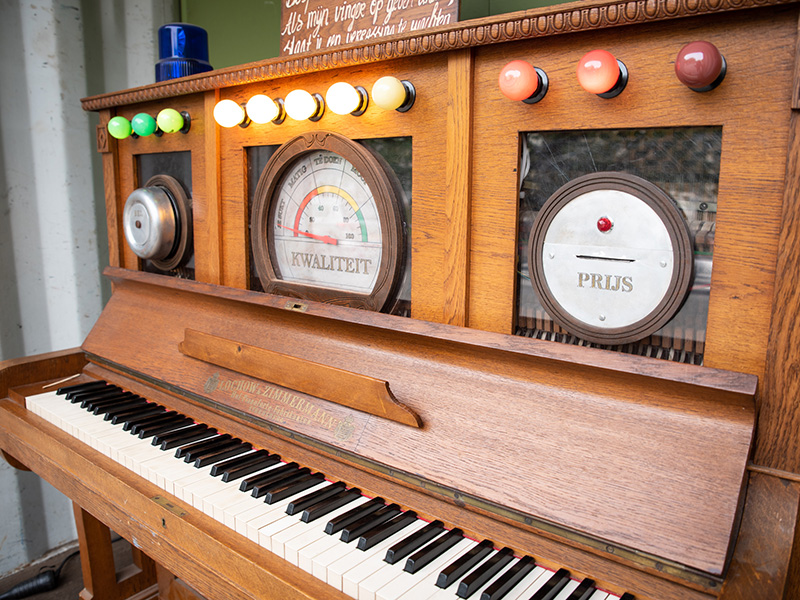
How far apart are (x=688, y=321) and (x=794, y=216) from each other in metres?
0.26

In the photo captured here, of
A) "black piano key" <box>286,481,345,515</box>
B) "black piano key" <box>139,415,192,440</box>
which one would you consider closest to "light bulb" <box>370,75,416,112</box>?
"black piano key" <box>286,481,345,515</box>

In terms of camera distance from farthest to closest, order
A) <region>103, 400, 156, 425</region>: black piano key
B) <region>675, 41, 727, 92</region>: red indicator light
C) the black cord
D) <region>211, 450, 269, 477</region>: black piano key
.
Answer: the black cord → <region>103, 400, 156, 425</region>: black piano key → <region>211, 450, 269, 477</region>: black piano key → <region>675, 41, 727, 92</region>: red indicator light

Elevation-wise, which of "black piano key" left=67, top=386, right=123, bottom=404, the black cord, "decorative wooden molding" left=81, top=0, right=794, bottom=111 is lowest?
the black cord

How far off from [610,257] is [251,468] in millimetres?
1027

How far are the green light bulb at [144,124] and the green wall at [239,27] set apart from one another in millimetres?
897

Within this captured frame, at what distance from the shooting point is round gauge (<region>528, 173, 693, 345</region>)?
3.64 ft

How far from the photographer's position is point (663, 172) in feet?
3.63

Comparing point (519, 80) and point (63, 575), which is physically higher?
point (519, 80)

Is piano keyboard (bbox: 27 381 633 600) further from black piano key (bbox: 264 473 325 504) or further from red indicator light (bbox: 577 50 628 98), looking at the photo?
red indicator light (bbox: 577 50 628 98)

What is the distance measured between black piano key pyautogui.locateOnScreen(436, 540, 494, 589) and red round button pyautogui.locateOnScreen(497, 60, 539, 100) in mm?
921

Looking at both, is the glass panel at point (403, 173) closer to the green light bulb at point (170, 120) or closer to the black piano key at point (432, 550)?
the black piano key at point (432, 550)

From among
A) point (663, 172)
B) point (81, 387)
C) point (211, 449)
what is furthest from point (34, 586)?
point (663, 172)

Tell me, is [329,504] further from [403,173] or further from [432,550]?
[403,173]

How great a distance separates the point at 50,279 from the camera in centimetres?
288
